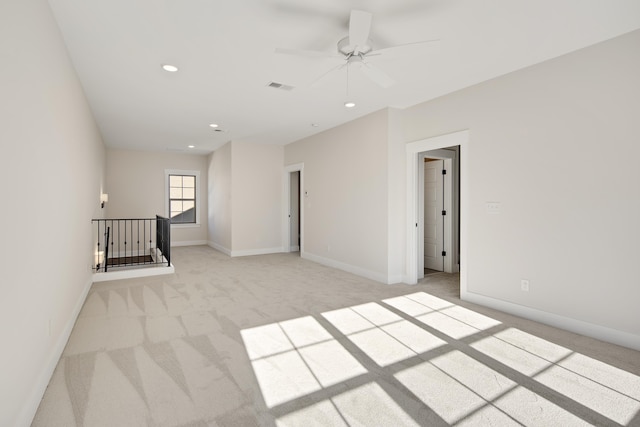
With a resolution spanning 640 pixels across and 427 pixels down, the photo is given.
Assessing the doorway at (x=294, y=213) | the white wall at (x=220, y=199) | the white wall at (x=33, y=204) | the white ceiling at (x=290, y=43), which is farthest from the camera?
the doorway at (x=294, y=213)

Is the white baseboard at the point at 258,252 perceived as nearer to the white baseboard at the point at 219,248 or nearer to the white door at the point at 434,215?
the white baseboard at the point at 219,248

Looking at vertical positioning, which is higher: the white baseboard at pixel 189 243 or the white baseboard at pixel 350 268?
the white baseboard at pixel 189 243

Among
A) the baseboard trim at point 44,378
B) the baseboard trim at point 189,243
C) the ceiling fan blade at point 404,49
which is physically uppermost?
the ceiling fan blade at point 404,49

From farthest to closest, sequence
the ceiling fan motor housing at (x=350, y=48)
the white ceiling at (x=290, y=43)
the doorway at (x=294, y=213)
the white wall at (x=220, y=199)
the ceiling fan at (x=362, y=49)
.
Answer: the doorway at (x=294, y=213) → the white wall at (x=220, y=199) → the ceiling fan motor housing at (x=350, y=48) → the white ceiling at (x=290, y=43) → the ceiling fan at (x=362, y=49)

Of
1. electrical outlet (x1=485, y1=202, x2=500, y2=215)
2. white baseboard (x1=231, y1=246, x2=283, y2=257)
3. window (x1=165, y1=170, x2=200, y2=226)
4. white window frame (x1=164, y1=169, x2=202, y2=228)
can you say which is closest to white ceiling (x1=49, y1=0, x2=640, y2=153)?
electrical outlet (x1=485, y1=202, x2=500, y2=215)

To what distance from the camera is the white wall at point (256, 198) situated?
7559mm

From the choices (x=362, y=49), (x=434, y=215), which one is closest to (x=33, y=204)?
(x=362, y=49)

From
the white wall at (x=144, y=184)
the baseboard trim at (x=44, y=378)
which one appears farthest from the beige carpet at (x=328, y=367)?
the white wall at (x=144, y=184)

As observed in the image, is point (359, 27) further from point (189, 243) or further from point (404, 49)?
point (189, 243)

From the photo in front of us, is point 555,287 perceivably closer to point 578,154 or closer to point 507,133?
point 578,154

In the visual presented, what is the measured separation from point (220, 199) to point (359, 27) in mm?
6769

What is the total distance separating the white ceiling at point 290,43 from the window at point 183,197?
452 centimetres

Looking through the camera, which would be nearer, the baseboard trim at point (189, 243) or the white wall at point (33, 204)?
the white wall at point (33, 204)

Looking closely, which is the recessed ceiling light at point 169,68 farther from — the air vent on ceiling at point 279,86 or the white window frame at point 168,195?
the white window frame at point 168,195
